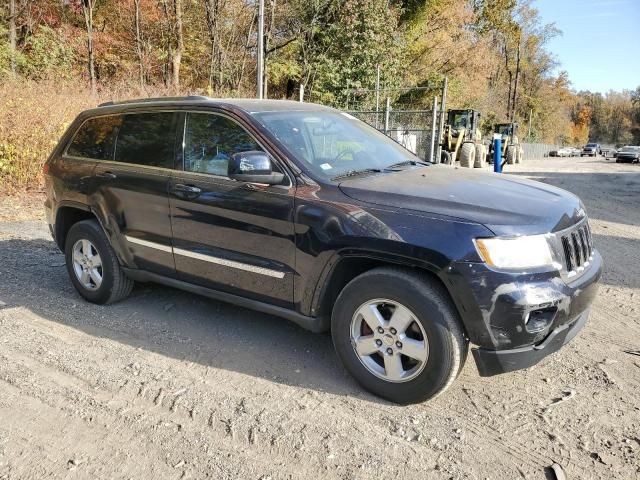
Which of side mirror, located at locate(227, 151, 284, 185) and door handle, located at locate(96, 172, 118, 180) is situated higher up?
side mirror, located at locate(227, 151, 284, 185)

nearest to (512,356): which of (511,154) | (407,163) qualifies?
(407,163)

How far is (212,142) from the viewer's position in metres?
3.94

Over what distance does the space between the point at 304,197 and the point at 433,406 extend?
4.95 ft

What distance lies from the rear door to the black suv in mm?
14

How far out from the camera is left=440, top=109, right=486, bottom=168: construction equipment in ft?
66.1

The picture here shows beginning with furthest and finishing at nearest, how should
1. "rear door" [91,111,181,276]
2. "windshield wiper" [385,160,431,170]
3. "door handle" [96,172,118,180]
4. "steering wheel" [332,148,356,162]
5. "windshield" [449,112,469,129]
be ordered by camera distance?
1. "windshield" [449,112,469,129]
2. "door handle" [96,172,118,180]
3. "rear door" [91,111,181,276]
4. "windshield wiper" [385,160,431,170]
5. "steering wheel" [332,148,356,162]

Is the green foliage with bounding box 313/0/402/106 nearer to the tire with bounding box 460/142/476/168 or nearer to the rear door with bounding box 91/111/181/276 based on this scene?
the tire with bounding box 460/142/476/168

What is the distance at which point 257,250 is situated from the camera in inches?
141

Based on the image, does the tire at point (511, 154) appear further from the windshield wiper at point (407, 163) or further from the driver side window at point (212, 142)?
the driver side window at point (212, 142)

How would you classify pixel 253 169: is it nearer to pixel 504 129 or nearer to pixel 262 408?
pixel 262 408

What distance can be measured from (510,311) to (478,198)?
0.71 metres

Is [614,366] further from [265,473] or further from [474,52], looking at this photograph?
[474,52]

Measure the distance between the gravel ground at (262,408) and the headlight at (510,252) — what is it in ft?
3.07

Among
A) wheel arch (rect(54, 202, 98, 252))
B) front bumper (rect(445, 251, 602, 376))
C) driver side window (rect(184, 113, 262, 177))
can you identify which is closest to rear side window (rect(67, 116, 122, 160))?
wheel arch (rect(54, 202, 98, 252))
